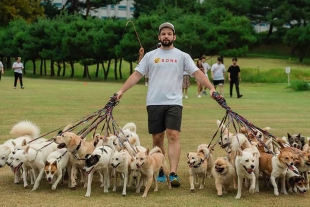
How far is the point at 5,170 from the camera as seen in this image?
28.5 feet

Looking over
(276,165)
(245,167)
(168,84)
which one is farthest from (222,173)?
(168,84)

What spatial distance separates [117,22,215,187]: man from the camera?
24.8 feet

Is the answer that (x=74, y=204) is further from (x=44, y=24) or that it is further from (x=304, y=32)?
(x=304, y=32)

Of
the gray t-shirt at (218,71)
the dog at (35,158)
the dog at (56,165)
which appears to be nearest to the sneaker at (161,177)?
the dog at (56,165)

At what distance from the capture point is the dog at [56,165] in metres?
7.03

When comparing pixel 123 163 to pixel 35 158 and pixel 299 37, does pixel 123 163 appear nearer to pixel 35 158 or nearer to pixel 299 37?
pixel 35 158

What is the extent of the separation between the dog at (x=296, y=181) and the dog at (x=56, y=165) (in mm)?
3265

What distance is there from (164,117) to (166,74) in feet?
2.22

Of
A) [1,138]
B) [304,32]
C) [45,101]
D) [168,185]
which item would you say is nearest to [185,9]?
[304,32]

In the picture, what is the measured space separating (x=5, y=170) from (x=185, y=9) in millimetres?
53437

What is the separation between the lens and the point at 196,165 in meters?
7.40

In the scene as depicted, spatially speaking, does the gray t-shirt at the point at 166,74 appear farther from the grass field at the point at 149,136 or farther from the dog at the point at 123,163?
the grass field at the point at 149,136

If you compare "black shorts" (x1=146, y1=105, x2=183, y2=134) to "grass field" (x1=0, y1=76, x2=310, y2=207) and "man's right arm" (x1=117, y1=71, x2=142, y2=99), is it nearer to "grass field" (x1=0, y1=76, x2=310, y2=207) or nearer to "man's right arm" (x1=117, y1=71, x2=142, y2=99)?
"man's right arm" (x1=117, y1=71, x2=142, y2=99)

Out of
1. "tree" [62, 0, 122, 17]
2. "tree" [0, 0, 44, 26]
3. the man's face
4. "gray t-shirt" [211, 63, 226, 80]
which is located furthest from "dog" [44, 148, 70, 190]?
"tree" [62, 0, 122, 17]
